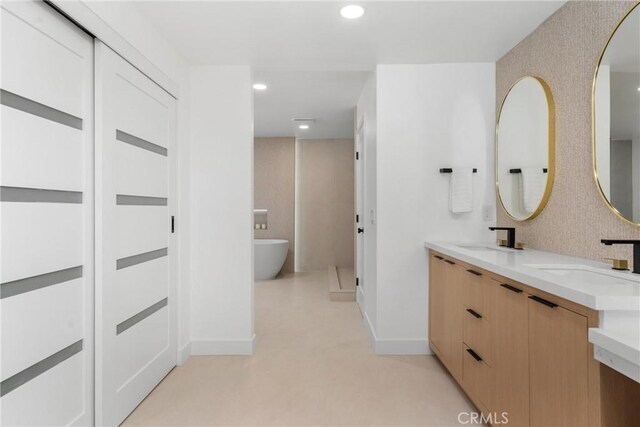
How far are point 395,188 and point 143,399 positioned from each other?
7.34ft

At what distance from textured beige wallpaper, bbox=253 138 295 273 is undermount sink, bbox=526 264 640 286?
201 inches

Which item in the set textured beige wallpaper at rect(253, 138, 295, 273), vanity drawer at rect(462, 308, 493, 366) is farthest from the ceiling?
textured beige wallpaper at rect(253, 138, 295, 273)

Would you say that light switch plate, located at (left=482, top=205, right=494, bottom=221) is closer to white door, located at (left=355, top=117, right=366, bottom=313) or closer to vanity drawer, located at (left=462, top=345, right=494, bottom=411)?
vanity drawer, located at (left=462, top=345, right=494, bottom=411)

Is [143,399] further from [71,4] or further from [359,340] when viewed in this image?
[71,4]

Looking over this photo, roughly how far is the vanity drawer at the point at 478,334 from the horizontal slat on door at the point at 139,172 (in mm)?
2042

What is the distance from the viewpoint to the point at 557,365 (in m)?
1.28

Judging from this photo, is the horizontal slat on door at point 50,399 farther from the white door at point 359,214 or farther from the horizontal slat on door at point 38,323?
the white door at point 359,214

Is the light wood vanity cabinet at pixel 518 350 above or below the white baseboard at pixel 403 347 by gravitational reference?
above

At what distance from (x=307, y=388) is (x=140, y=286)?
1217 millimetres

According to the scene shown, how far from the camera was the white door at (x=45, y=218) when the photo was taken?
4.37ft

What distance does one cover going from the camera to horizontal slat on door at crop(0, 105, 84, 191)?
1.33m

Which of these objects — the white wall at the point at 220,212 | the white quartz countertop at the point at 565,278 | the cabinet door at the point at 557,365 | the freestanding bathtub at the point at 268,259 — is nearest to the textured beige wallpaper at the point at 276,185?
the freestanding bathtub at the point at 268,259

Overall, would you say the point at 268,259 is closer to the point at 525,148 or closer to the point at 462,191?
the point at 462,191

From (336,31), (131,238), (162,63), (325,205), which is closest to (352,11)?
(336,31)
